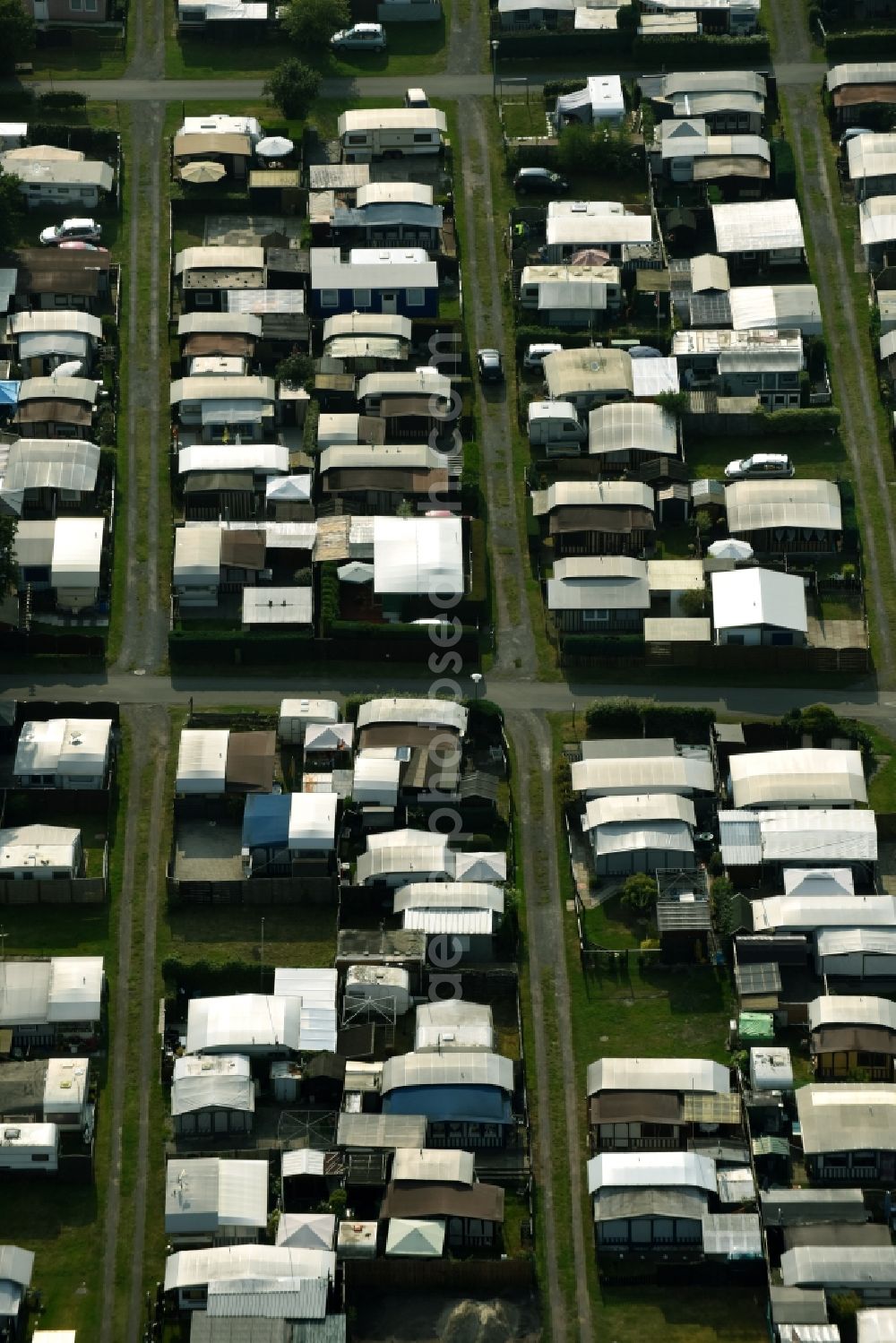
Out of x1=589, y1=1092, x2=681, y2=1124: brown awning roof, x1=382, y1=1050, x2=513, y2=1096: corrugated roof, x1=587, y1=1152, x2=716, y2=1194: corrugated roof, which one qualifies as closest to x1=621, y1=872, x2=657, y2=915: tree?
x1=589, y1=1092, x2=681, y2=1124: brown awning roof

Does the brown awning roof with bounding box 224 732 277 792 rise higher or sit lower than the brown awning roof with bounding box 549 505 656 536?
lower

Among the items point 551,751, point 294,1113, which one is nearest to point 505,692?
point 551,751

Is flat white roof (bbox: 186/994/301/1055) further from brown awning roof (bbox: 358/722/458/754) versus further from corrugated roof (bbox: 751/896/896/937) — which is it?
corrugated roof (bbox: 751/896/896/937)

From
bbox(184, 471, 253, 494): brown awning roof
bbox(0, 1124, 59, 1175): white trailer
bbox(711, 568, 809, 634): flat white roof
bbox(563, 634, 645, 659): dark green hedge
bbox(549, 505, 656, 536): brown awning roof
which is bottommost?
bbox(0, 1124, 59, 1175): white trailer

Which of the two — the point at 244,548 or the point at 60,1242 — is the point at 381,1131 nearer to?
the point at 60,1242

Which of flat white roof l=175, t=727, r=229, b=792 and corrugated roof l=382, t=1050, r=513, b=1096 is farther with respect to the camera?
flat white roof l=175, t=727, r=229, b=792

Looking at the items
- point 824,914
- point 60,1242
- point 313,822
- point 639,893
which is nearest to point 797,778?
point 824,914
